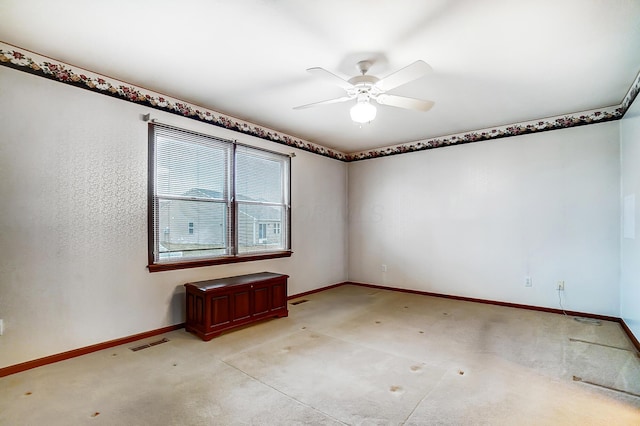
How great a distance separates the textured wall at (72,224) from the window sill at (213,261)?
0.09m

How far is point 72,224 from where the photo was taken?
2869 millimetres

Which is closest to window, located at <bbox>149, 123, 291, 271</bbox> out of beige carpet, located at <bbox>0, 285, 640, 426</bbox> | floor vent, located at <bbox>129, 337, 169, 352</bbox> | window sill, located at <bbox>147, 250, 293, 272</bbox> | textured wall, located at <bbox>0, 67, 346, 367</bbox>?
window sill, located at <bbox>147, 250, 293, 272</bbox>

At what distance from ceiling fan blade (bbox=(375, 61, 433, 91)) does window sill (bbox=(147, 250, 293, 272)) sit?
2.82 meters

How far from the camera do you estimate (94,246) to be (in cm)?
300

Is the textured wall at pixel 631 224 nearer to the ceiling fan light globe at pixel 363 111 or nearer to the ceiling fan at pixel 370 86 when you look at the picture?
the ceiling fan at pixel 370 86

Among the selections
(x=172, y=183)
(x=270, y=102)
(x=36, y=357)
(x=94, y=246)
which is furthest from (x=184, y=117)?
(x=36, y=357)

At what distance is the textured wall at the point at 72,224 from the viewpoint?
2.57 metres

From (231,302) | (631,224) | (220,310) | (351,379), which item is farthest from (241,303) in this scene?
(631,224)

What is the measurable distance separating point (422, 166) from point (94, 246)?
480 cm

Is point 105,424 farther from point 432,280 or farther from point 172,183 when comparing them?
point 432,280

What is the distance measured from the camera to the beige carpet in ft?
6.61

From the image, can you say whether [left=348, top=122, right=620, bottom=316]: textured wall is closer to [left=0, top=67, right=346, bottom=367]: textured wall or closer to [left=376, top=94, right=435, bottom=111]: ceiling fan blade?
[left=376, top=94, right=435, bottom=111]: ceiling fan blade

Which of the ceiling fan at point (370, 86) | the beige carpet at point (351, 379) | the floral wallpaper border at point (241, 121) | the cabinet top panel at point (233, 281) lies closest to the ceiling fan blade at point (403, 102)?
the ceiling fan at point (370, 86)

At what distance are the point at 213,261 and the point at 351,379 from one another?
2.29m
